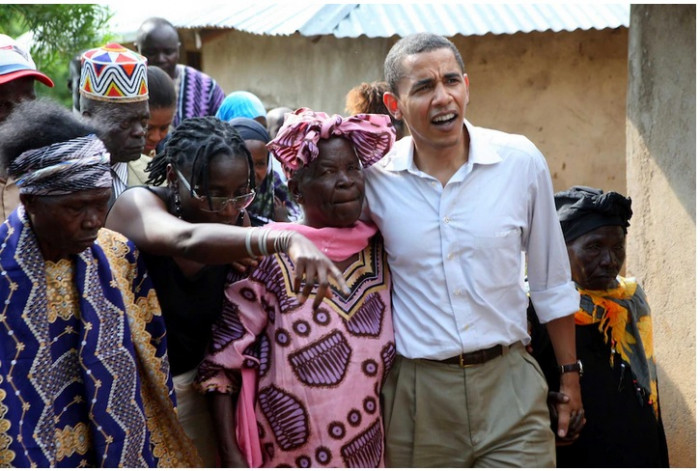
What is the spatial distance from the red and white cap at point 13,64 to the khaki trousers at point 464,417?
1929 millimetres

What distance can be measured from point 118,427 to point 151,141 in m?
2.21

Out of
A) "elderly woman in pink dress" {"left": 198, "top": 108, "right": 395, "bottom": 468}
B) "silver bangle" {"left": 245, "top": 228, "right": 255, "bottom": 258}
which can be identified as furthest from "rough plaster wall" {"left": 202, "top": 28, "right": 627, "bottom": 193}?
"silver bangle" {"left": 245, "top": 228, "right": 255, "bottom": 258}

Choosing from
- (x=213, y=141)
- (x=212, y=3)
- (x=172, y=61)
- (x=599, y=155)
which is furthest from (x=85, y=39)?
(x=213, y=141)

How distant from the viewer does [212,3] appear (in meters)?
11.4

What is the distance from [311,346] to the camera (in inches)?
149

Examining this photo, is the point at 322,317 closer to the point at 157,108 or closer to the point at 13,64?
the point at 13,64

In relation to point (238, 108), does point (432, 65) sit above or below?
above

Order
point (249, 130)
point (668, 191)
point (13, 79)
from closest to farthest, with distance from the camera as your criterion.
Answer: point (13, 79) → point (668, 191) → point (249, 130)

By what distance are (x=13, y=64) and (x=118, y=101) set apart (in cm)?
47

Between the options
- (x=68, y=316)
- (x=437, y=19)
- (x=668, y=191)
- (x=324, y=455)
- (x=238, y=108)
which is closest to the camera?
(x=68, y=316)

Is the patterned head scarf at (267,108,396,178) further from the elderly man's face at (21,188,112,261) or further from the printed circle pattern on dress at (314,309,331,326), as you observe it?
the elderly man's face at (21,188,112,261)

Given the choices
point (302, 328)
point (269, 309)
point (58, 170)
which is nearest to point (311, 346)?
point (302, 328)

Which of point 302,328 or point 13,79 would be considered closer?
point 302,328

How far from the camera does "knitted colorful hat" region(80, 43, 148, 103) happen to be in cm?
454
